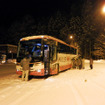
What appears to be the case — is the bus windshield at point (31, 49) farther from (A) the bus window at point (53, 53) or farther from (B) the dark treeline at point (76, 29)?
(B) the dark treeline at point (76, 29)

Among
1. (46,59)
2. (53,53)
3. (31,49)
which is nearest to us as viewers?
(31,49)

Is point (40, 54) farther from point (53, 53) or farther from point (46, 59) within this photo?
point (53, 53)

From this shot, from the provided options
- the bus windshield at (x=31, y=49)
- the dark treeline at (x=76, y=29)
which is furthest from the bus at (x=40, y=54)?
the dark treeline at (x=76, y=29)

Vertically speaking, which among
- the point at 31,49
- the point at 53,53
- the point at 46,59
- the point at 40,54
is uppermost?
the point at 31,49

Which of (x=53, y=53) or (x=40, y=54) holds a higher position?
(x=53, y=53)

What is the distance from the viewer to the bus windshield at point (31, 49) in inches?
397

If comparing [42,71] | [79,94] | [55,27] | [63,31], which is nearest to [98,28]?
[63,31]

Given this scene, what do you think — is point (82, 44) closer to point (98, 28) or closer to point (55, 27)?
point (98, 28)

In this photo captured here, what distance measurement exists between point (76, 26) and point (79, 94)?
37.5 meters

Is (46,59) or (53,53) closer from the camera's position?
(46,59)

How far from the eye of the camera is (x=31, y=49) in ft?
34.3

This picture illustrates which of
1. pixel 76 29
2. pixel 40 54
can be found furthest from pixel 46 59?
pixel 76 29

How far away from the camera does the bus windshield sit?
10086 millimetres

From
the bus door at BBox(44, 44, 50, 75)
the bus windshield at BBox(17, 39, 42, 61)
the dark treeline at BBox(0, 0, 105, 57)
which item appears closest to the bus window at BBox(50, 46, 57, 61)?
the bus door at BBox(44, 44, 50, 75)
